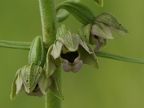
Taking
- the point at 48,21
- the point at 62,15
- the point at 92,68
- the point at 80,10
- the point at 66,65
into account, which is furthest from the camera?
the point at 92,68

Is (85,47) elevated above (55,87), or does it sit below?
above

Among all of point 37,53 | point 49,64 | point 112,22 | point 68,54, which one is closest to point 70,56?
point 68,54

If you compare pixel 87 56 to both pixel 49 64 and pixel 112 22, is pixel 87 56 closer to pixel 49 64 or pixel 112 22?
pixel 49 64

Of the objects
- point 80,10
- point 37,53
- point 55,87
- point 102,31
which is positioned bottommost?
point 55,87

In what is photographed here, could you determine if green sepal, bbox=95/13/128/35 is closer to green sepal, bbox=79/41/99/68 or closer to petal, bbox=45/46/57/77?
green sepal, bbox=79/41/99/68

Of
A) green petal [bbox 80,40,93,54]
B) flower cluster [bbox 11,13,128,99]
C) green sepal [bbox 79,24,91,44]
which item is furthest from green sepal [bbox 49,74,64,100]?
green sepal [bbox 79,24,91,44]

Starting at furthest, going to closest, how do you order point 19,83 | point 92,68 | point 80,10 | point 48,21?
point 92,68 → point 80,10 → point 48,21 → point 19,83

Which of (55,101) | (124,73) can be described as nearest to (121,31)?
(55,101)

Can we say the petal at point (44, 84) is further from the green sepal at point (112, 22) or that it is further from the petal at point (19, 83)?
the green sepal at point (112, 22)

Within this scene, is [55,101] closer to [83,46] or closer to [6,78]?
[83,46]
